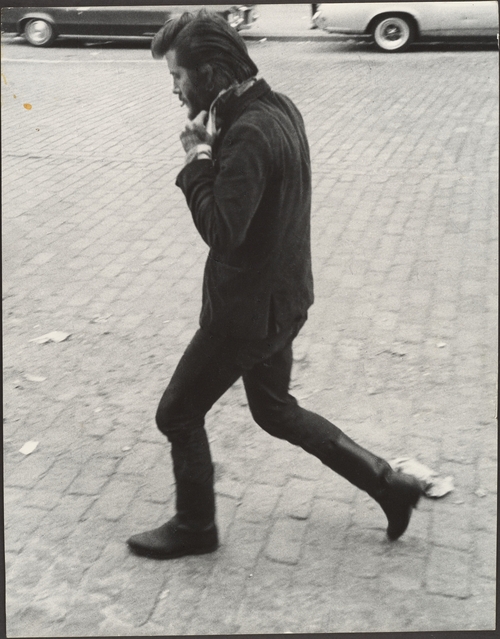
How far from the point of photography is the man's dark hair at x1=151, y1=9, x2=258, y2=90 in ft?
8.20

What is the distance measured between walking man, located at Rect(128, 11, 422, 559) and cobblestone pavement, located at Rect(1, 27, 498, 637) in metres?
0.24

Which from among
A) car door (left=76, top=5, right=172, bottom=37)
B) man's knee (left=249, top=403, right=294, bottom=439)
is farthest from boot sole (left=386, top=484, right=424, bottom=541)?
car door (left=76, top=5, right=172, bottom=37)

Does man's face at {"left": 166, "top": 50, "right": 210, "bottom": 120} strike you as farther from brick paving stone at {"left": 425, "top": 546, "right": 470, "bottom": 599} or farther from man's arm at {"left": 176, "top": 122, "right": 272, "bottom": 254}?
brick paving stone at {"left": 425, "top": 546, "right": 470, "bottom": 599}

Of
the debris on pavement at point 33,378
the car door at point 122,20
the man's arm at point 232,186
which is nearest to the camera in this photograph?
the man's arm at point 232,186

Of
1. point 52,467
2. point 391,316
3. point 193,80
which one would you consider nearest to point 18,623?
point 52,467

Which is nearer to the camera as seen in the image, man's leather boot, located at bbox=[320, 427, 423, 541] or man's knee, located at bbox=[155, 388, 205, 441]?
man's knee, located at bbox=[155, 388, 205, 441]

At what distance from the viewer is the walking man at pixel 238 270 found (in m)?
2.51

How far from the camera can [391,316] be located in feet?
15.9

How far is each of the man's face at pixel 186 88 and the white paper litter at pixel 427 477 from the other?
5.52 ft

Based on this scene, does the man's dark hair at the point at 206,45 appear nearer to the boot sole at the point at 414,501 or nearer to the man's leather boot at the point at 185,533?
the man's leather boot at the point at 185,533

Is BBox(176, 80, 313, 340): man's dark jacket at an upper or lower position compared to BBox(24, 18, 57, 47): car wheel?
lower

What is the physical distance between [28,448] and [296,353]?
58.9 inches

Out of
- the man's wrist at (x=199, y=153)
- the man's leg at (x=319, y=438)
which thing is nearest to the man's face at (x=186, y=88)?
the man's wrist at (x=199, y=153)

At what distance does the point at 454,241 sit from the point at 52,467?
3.14 meters
